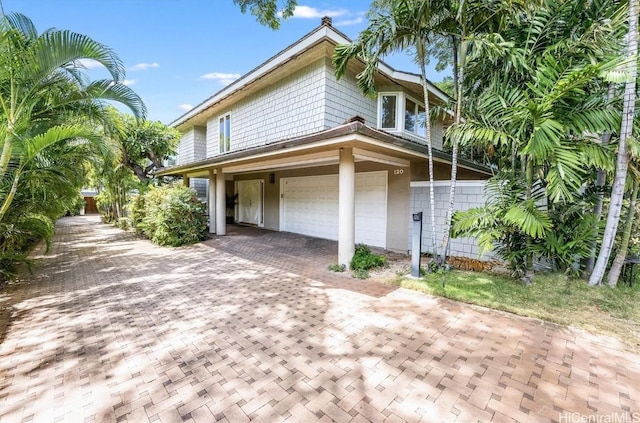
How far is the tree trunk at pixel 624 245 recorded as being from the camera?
14.8 feet

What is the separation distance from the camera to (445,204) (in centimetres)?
744

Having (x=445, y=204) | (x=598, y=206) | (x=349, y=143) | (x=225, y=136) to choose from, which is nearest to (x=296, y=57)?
(x=349, y=143)

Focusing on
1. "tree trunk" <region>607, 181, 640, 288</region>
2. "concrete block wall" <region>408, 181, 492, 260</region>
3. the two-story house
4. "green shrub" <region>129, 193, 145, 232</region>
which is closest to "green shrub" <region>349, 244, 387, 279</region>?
the two-story house

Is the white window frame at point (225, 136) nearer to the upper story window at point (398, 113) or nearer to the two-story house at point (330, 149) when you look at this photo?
the two-story house at point (330, 149)

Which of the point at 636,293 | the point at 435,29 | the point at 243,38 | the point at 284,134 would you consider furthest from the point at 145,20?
the point at 636,293

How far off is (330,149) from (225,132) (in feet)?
26.9

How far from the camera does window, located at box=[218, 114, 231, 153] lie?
41.2 ft

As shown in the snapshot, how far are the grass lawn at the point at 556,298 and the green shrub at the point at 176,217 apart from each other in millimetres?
7831

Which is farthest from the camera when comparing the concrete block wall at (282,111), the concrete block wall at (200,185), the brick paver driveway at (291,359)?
the concrete block wall at (200,185)

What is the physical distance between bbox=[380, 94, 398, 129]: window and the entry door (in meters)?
6.85

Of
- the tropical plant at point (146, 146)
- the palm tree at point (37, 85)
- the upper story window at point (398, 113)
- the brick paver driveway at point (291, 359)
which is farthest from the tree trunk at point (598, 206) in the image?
the tropical plant at point (146, 146)

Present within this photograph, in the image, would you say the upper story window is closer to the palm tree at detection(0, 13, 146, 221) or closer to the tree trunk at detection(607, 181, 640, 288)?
the tree trunk at detection(607, 181, 640, 288)

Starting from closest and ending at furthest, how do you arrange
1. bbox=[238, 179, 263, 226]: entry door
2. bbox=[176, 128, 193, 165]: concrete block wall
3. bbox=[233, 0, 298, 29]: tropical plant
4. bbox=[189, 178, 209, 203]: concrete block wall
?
bbox=[233, 0, 298, 29]: tropical plant
bbox=[238, 179, 263, 226]: entry door
bbox=[176, 128, 193, 165]: concrete block wall
bbox=[189, 178, 209, 203]: concrete block wall

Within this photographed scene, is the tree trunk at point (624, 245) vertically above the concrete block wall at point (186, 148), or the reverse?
the concrete block wall at point (186, 148)
